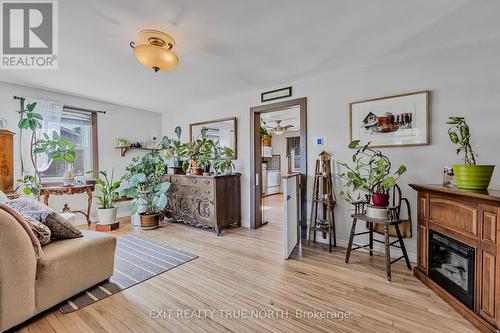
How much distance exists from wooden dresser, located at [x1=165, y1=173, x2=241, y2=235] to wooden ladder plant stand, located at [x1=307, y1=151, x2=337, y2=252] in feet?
4.77

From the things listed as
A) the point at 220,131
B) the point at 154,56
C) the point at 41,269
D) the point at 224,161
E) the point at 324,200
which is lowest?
the point at 41,269

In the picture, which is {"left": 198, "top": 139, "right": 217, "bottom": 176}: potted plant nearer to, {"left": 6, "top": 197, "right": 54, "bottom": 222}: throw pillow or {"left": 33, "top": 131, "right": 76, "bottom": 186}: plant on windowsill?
{"left": 33, "top": 131, "right": 76, "bottom": 186}: plant on windowsill

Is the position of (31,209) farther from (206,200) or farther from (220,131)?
(220,131)

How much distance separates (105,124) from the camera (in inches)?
181

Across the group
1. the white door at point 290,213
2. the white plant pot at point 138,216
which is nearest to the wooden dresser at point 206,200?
the white plant pot at point 138,216

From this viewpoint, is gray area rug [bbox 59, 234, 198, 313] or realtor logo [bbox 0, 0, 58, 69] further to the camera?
gray area rug [bbox 59, 234, 198, 313]

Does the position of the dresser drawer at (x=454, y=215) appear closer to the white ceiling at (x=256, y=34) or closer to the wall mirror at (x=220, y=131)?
the white ceiling at (x=256, y=34)

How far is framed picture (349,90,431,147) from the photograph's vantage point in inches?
100

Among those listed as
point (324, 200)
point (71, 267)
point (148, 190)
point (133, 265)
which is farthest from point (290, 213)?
point (148, 190)

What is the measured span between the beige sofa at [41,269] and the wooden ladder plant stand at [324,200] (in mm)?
2543

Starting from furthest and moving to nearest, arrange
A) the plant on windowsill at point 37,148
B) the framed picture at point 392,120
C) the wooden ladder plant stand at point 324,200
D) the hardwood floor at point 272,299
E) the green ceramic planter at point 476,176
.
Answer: the plant on windowsill at point 37,148 < the wooden ladder plant stand at point 324,200 < the framed picture at point 392,120 < the green ceramic planter at point 476,176 < the hardwood floor at point 272,299

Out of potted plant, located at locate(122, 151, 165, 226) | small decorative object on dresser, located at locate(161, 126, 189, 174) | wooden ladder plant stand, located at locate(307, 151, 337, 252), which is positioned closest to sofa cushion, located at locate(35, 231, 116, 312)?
potted plant, located at locate(122, 151, 165, 226)

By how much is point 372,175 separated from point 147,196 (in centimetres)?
375

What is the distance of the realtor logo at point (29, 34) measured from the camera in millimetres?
1842
